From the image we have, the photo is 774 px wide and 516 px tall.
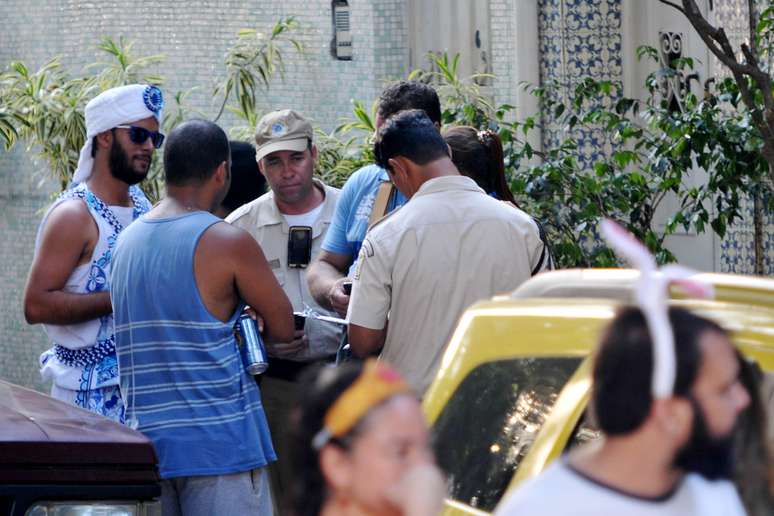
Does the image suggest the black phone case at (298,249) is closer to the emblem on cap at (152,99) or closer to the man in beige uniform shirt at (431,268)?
the emblem on cap at (152,99)

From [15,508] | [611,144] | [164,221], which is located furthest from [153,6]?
[15,508]

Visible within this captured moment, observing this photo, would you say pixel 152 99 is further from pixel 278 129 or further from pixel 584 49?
pixel 584 49

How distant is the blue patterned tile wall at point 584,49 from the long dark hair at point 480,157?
3.26m

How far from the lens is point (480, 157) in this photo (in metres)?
5.71

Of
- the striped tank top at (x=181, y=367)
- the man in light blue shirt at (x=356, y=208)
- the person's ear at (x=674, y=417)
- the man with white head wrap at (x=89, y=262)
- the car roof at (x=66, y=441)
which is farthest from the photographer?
the man in light blue shirt at (x=356, y=208)

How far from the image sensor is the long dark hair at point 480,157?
18.7 feet

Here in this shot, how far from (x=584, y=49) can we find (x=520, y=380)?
6.09 m

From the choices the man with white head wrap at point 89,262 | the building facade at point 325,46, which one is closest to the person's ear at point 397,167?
the man with white head wrap at point 89,262

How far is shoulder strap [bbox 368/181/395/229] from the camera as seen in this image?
5.74 meters

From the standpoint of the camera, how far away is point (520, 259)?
496cm

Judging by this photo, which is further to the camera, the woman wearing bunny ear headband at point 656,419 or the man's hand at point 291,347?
the man's hand at point 291,347

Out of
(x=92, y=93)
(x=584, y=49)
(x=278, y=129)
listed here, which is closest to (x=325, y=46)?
(x=92, y=93)

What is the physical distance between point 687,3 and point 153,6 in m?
5.79

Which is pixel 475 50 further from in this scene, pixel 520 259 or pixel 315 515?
pixel 315 515
